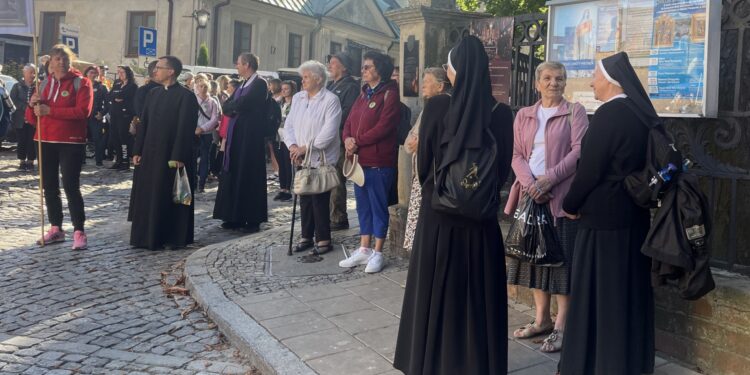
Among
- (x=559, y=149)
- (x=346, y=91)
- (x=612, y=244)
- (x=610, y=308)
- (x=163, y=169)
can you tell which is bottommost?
(x=610, y=308)

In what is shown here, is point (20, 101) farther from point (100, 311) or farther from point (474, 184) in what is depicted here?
point (474, 184)

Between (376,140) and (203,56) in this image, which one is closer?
(376,140)

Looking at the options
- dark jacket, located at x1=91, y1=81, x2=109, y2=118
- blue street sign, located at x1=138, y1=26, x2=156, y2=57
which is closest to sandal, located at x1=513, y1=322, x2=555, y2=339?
dark jacket, located at x1=91, y1=81, x2=109, y2=118

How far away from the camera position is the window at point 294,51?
1479 inches

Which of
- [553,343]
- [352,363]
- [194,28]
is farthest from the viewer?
[194,28]

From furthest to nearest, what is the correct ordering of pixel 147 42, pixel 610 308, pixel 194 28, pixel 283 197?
pixel 194 28
pixel 147 42
pixel 283 197
pixel 610 308

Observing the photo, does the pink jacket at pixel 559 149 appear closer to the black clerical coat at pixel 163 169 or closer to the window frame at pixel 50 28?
the black clerical coat at pixel 163 169

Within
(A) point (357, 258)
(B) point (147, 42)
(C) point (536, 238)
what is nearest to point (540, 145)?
(C) point (536, 238)

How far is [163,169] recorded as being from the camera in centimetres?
800

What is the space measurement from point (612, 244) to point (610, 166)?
431 millimetres

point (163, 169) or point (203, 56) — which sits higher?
point (203, 56)

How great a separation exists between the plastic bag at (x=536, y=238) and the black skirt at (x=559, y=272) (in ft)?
0.31

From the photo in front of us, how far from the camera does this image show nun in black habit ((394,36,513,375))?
3.86 m

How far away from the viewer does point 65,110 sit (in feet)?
25.5
